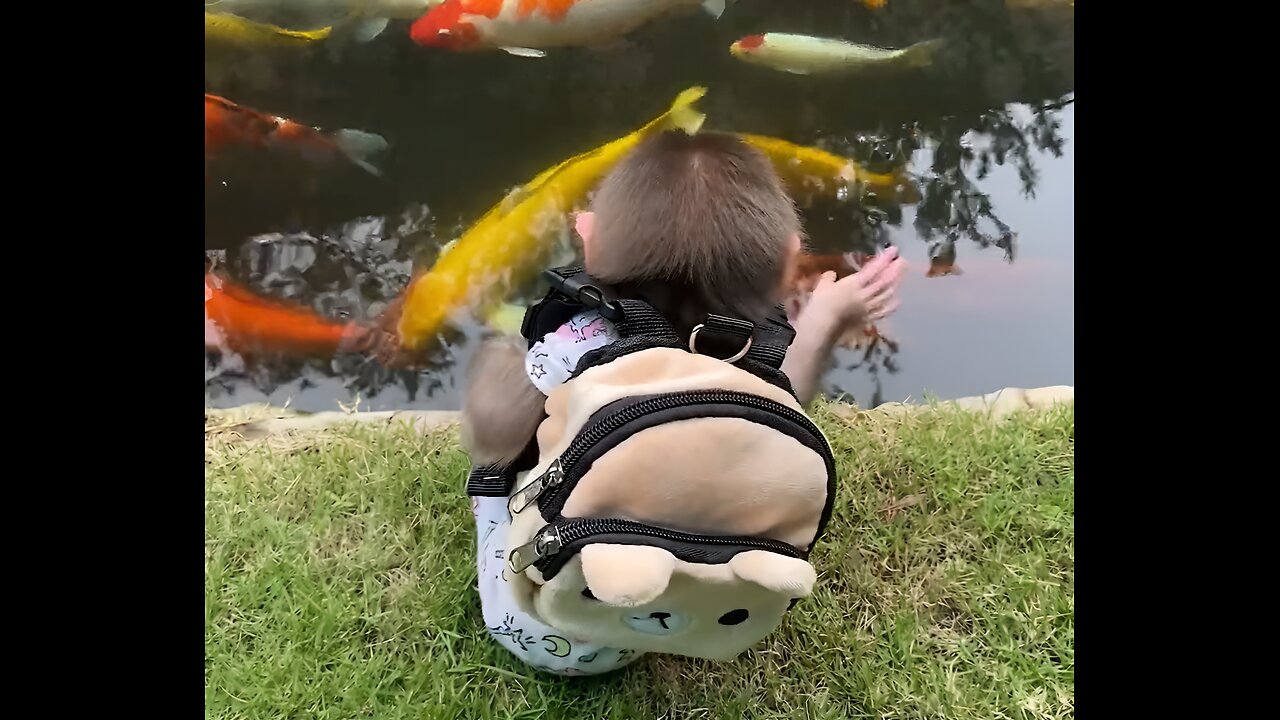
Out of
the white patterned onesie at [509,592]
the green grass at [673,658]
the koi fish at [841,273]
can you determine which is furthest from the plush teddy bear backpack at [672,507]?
the koi fish at [841,273]

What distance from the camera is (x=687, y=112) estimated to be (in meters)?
1.35

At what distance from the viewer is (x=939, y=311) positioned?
130 cm

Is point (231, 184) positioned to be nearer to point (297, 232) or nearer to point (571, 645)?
point (297, 232)

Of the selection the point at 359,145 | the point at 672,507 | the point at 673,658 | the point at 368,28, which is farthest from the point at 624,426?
the point at 368,28

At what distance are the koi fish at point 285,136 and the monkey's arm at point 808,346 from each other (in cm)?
80

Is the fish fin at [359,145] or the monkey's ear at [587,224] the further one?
the fish fin at [359,145]

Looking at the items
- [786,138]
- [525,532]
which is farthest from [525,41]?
[525,532]

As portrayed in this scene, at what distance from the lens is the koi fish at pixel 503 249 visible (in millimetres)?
1280

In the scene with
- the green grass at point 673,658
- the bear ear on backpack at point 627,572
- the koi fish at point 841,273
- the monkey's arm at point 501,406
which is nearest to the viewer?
the bear ear on backpack at point 627,572

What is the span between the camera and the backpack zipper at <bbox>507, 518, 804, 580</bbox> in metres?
0.53

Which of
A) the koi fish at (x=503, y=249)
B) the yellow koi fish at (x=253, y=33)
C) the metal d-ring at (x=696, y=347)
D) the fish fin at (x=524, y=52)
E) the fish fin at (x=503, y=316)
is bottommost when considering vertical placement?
the fish fin at (x=503, y=316)

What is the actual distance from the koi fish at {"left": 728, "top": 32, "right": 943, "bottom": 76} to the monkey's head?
71 cm

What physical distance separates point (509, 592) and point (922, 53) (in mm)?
1183

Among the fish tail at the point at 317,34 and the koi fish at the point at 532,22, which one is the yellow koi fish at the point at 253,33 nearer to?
the fish tail at the point at 317,34
